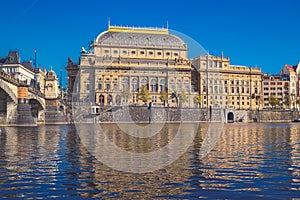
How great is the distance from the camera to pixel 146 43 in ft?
535

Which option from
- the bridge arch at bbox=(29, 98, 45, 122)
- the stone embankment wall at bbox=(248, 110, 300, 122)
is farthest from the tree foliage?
the bridge arch at bbox=(29, 98, 45, 122)

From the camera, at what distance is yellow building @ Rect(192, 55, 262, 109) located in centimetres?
16350

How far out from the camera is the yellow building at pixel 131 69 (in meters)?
154

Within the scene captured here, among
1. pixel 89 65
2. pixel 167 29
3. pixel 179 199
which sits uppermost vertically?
pixel 167 29

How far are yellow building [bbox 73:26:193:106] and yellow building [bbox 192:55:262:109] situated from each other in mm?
6322

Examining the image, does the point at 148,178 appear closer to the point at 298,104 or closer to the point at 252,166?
the point at 252,166

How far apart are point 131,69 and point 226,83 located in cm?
3754

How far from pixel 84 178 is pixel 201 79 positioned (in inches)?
5848

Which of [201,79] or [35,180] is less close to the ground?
[201,79]

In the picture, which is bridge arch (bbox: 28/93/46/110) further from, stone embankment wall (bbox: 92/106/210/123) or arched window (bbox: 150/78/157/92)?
arched window (bbox: 150/78/157/92)

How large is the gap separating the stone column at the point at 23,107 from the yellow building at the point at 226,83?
9630cm

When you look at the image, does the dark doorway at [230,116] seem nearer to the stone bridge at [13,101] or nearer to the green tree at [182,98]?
the green tree at [182,98]

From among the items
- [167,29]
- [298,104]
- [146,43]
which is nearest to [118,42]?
[146,43]

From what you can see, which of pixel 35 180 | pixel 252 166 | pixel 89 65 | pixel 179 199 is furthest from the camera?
pixel 89 65
